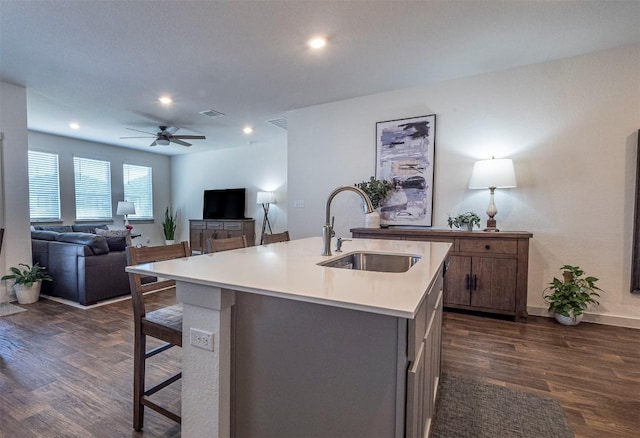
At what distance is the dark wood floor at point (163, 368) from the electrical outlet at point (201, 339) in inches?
28.4

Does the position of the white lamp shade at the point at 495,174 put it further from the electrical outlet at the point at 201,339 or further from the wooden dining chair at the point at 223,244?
the electrical outlet at the point at 201,339

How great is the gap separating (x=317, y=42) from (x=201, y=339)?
260 cm

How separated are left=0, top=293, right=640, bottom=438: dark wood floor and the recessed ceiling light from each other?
9.36 ft

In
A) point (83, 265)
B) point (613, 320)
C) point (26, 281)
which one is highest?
point (83, 265)

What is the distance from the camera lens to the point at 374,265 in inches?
72.3

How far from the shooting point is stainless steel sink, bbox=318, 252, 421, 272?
1.71m

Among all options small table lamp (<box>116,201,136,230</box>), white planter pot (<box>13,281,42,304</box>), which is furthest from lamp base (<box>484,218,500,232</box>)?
small table lamp (<box>116,201,136,230</box>)

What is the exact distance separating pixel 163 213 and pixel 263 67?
238 inches

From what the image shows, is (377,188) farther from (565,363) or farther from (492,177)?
(565,363)

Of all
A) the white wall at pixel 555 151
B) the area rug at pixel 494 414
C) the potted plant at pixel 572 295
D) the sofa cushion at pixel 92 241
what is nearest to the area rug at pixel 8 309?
the sofa cushion at pixel 92 241

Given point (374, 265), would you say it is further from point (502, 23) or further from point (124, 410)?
point (502, 23)

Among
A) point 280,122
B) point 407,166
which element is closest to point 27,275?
point 280,122

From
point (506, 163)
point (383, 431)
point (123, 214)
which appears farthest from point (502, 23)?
point (123, 214)

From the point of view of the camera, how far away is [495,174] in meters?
3.04
